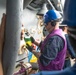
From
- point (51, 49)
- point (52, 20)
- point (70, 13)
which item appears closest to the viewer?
point (70, 13)

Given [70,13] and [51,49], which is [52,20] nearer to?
[51,49]

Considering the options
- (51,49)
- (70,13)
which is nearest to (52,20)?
(51,49)

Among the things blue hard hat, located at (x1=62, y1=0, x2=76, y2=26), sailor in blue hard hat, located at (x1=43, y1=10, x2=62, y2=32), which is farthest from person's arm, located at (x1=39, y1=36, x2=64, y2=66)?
blue hard hat, located at (x1=62, y1=0, x2=76, y2=26)

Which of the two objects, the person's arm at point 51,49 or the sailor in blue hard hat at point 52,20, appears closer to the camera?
the person's arm at point 51,49

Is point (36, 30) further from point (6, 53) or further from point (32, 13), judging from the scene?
point (6, 53)

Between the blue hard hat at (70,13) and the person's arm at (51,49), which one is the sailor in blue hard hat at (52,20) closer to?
the person's arm at (51,49)

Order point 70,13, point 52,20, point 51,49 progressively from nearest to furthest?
point 70,13 < point 51,49 < point 52,20

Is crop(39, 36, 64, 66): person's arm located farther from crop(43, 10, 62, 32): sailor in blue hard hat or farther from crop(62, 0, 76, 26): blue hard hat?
crop(62, 0, 76, 26): blue hard hat

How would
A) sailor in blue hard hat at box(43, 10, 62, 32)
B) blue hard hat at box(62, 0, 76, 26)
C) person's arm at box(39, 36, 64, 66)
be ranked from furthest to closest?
sailor in blue hard hat at box(43, 10, 62, 32) < person's arm at box(39, 36, 64, 66) < blue hard hat at box(62, 0, 76, 26)

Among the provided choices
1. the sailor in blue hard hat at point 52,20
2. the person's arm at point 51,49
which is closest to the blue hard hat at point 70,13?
the person's arm at point 51,49

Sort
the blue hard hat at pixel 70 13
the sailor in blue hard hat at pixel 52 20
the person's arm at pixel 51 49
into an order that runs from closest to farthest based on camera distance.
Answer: the blue hard hat at pixel 70 13
the person's arm at pixel 51 49
the sailor in blue hard hat at pixel 52 20

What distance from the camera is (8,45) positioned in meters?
0.98

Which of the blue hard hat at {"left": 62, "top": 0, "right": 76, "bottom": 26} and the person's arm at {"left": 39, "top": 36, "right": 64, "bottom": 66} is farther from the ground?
the blue hard hat at {"left": 62, "top": 0, "right": 76, "bottom": 26}

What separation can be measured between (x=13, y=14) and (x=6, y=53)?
0.21 meters
